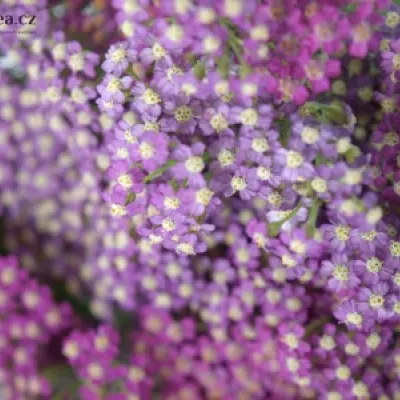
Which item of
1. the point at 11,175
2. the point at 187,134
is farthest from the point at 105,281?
the point at 187,134

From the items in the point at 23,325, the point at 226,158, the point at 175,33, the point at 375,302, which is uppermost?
the point at 175,33

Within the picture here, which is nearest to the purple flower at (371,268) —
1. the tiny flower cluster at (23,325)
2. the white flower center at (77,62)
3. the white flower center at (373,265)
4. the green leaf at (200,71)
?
the white flower center at (373,265)

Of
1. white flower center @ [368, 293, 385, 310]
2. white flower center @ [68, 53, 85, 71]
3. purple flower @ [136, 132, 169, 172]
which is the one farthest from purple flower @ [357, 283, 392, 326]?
white flower center @ [68, 53, 85, 71]

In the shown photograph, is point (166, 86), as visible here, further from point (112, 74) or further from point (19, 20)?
point (19, 20)

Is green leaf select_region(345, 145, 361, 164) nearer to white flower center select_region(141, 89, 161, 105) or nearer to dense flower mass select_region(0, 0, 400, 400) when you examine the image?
dense flower mass select_region(0, 0, 400, 400)

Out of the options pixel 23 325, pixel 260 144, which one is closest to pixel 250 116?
pixel 260 144

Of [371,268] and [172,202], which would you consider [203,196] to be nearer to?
[172,202]

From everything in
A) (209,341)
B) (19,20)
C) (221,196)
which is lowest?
(209,341)

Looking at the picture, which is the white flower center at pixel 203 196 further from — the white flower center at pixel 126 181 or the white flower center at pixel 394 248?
the white flower center at pixel 394 248
